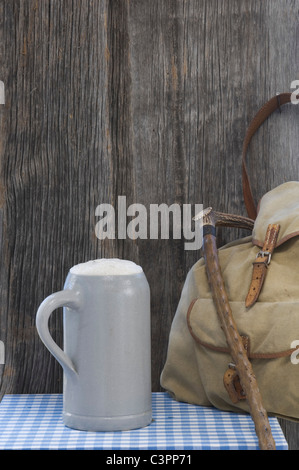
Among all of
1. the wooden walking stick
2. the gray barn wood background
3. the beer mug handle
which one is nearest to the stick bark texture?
the wooden walking stick

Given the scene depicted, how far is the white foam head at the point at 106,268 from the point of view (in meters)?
1.01

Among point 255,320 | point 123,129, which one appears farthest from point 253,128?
point 255,320

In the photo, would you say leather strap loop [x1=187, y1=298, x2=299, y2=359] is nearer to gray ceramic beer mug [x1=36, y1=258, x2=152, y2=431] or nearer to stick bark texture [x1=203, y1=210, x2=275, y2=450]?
stick bark texture [x1=203, y1=210, x2=275, y2=450]

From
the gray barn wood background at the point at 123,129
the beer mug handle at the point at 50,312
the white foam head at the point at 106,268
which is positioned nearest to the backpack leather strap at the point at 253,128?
the gray barn wood background at the point at 123,129

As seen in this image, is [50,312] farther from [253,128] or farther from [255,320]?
[253,128]

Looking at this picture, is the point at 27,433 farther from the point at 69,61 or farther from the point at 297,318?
the point at 69,61

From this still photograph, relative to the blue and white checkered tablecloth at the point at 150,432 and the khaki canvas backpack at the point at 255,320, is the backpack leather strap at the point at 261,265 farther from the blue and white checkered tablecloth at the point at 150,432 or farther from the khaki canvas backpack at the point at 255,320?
the blue and white checkered tablecloth at the point at 150,432

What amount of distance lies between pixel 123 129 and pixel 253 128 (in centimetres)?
25

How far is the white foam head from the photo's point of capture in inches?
39.6

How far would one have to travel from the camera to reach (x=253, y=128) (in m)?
1.25

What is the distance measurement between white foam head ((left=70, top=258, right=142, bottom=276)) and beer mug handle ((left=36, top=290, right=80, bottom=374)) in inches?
1.5

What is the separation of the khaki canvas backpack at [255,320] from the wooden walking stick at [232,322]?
0.02 metres


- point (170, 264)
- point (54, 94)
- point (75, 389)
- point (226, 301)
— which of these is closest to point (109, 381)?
point (75, 389)

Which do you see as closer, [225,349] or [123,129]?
[225,349]
